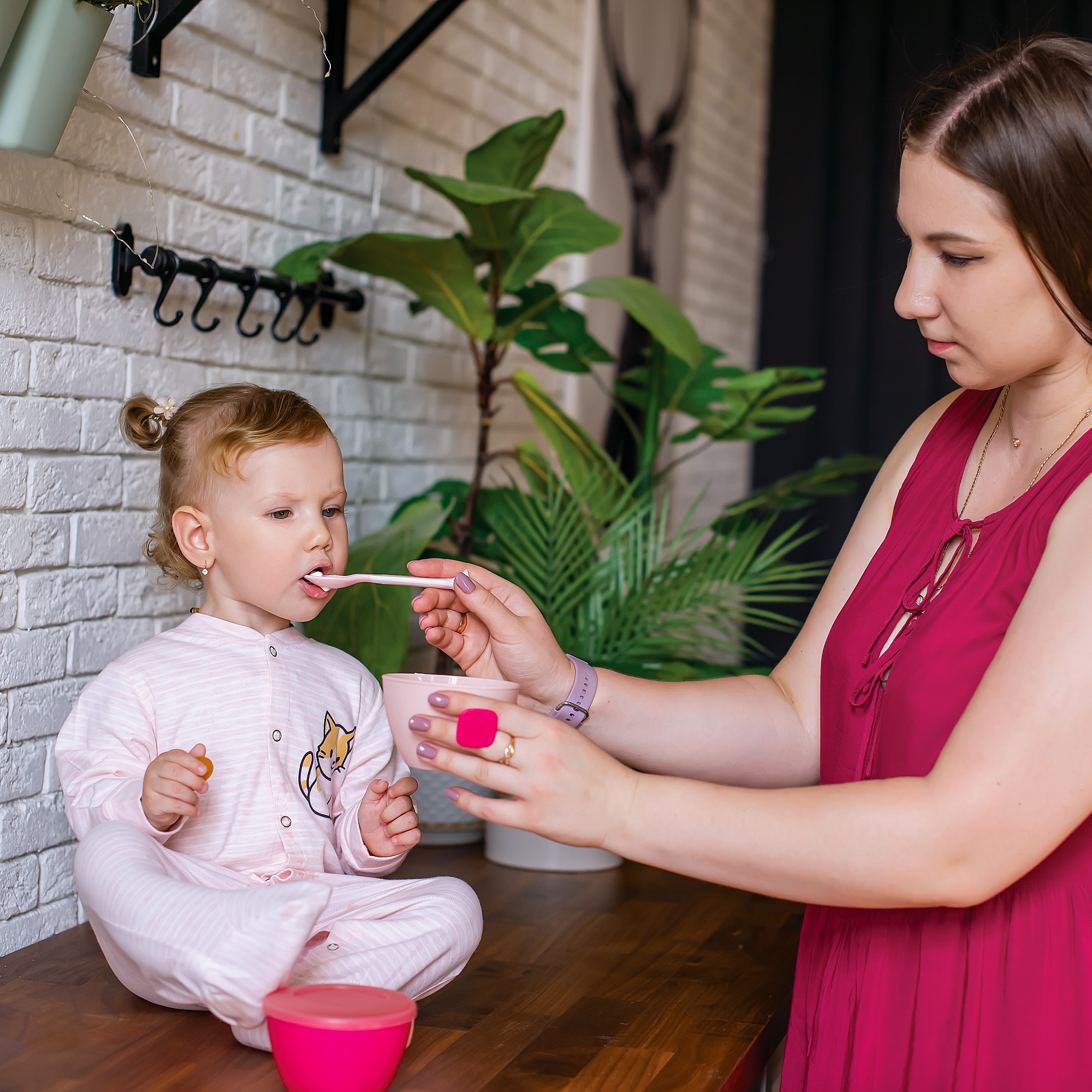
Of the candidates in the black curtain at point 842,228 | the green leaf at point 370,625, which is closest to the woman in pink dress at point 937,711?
the green leaf at point 370,625

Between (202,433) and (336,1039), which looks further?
(202,433)

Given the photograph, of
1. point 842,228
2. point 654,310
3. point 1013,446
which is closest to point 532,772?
point 1013,446

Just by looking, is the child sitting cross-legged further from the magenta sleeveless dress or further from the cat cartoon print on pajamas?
the magenta sleeveless dress

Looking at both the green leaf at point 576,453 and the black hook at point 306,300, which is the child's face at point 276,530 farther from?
the green leaf at point 576,453

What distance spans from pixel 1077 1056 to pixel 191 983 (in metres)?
0.78

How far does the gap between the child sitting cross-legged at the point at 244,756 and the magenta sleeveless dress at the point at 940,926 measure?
39 cm

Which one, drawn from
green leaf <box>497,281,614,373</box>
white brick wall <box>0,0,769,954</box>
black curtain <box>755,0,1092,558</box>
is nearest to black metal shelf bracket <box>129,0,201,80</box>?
white brick wall <box>0,0,769,954</box>

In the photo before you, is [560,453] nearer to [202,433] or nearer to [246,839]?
[202,433]

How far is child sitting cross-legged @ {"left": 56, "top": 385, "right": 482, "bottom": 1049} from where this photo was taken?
3.67 feet

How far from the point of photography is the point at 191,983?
3.40 ft

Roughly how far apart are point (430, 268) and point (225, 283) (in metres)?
0.31

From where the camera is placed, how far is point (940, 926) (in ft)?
3.59

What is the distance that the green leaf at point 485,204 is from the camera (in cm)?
170

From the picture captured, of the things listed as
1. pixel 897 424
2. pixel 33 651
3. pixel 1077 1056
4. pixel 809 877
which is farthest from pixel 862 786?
pixel 897 424
